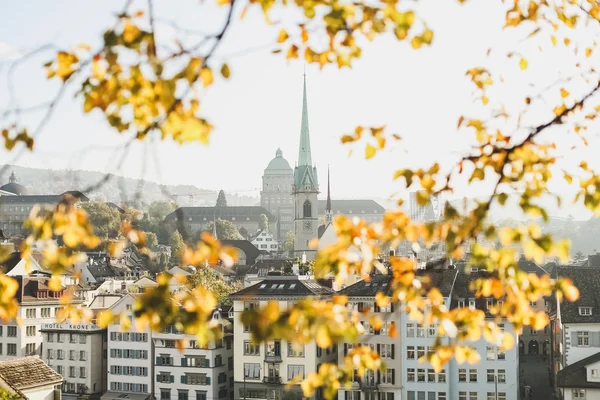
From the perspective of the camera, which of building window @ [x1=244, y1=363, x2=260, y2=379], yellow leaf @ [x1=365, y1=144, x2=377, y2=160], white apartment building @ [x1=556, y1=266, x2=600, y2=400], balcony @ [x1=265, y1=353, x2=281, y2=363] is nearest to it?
yellow leaf @ [x1=365, y1=144, x2=377, y2=160]

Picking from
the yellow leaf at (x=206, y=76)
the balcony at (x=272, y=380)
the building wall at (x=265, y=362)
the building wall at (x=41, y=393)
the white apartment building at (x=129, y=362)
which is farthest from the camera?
the white apartment building at (x=129, y=362)

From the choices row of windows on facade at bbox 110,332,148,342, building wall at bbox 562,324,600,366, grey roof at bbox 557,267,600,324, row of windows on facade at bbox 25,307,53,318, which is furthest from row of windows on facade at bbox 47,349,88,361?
grey roof at bbox 557,267,600,324

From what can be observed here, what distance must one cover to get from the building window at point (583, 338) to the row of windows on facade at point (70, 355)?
2996 centimetres

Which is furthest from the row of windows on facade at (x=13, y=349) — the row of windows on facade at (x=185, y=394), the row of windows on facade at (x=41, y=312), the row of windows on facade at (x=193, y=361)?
the row of windows on facade at (x=185, y=394)

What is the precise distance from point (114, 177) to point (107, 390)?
5380cm

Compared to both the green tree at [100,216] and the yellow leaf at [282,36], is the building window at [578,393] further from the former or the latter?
the green tree at [100,216]

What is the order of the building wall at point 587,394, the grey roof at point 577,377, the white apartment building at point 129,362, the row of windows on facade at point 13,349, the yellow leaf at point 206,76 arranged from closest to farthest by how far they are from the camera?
1. the yellow leaf at point 206,76
2. the building wall at point 587,394
3. the grey roof at point 577,377
4. the white apartment building at point 129,362
5. the row of windows on facade at point 13,349

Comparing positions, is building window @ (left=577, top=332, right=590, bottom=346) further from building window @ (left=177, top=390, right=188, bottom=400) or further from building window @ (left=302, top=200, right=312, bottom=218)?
building window @ (left=302, top=200, right=312, bottom=218)

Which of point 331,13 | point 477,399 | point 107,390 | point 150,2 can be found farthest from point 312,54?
point 107,390

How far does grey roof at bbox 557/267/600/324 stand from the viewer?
48.3 m

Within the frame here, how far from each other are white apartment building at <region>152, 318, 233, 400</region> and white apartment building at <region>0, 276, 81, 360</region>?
974cm

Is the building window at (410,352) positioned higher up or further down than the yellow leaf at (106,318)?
further down

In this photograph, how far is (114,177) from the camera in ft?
20.9

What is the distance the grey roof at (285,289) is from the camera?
52.3 metres
